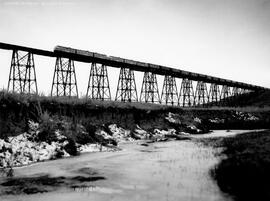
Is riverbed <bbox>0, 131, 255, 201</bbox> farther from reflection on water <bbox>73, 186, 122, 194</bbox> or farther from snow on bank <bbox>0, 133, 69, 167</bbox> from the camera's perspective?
snow on bank <bbox>0, 133, 69, 167</bbox>

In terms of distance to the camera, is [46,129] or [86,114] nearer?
[46,129]

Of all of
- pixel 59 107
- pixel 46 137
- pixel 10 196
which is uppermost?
pixel 59 107

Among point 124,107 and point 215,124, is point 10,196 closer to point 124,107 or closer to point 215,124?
Result: point 124,107

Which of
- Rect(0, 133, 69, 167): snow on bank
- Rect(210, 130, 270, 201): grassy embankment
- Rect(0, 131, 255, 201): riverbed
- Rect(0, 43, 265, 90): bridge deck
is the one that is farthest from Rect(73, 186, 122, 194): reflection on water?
Rect(0, 43, 265, 90): bridge deck

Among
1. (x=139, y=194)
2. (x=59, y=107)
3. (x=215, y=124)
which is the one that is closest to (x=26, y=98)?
(x=59, y=107)

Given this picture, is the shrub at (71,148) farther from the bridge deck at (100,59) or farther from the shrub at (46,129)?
the bridge deck at (100,59)

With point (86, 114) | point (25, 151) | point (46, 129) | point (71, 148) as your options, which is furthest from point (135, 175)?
point (86, 114)

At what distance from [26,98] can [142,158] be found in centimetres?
511

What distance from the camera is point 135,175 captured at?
560cm

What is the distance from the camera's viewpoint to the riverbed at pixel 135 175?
4234 millimetres

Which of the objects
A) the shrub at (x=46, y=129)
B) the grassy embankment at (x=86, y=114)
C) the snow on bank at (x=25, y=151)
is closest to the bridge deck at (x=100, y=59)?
the grassy embankment at (x=86, y=114)

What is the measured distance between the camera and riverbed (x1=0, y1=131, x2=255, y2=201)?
423 cm

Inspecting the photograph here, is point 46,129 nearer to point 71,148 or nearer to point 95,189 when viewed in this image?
point 71,148

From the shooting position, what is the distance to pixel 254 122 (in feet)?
73.9
